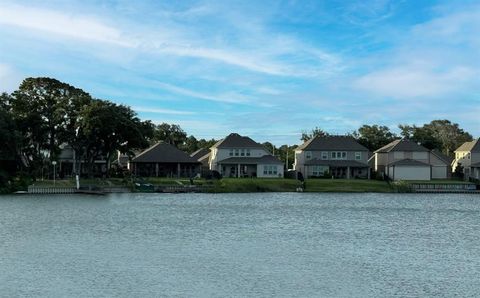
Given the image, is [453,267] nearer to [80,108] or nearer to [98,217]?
[98,217]

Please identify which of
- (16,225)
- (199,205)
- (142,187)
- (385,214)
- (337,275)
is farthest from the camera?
(142,187)

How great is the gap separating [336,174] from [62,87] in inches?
1678

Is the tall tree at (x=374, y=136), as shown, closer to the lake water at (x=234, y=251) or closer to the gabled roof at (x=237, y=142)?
the gabled roof at (x=237, y=142)

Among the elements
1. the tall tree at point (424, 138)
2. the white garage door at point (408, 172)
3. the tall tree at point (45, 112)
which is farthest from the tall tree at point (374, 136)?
the tall tree at point (45, 112)

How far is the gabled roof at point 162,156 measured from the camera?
95200 millimetres

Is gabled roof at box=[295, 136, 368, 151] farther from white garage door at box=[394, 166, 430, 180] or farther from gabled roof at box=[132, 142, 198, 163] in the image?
gabled roof at box=[132, 142, 198, 163]

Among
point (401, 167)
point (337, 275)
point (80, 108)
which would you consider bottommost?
point (337, 275)

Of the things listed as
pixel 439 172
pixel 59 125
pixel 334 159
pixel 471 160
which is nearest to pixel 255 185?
pixel 334 159

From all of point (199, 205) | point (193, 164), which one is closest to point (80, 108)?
point (193, 164)

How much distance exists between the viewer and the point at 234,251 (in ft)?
105

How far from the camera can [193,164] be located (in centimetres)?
9656

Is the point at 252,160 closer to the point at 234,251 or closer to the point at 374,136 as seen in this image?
the point at 374,136

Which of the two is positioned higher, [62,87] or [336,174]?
[62,87]

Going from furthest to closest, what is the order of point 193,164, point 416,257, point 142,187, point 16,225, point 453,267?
point 193,164 → point 142,187 → point 16,225 → point 416,257 → point 453,267
